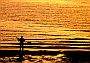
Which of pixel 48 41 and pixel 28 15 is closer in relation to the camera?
pixel 48 41

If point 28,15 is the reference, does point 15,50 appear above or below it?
below

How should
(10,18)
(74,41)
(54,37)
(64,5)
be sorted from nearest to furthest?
1. (74,41)
2. (54,37)
3. (10,18)
4. (64,5)

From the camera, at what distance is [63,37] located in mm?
9070

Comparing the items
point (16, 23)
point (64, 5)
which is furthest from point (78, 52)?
point (64, 5)

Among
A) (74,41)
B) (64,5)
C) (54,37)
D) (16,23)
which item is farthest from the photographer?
(64,5)

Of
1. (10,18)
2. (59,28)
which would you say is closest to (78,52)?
(59,28)

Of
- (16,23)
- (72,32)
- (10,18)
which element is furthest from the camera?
(10,18)

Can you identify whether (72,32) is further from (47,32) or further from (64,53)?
(64,53)

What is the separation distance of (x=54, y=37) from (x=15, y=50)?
6.78ft

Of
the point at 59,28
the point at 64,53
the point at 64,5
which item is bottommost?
the point at 64,53

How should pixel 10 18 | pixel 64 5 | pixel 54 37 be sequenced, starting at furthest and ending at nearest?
pixel 64 5, pixel 10 18, pixel 54 37

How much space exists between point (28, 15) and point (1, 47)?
15.1 ft

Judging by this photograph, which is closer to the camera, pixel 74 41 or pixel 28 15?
pixel 74 41

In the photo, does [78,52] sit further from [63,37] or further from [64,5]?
[64,5]
